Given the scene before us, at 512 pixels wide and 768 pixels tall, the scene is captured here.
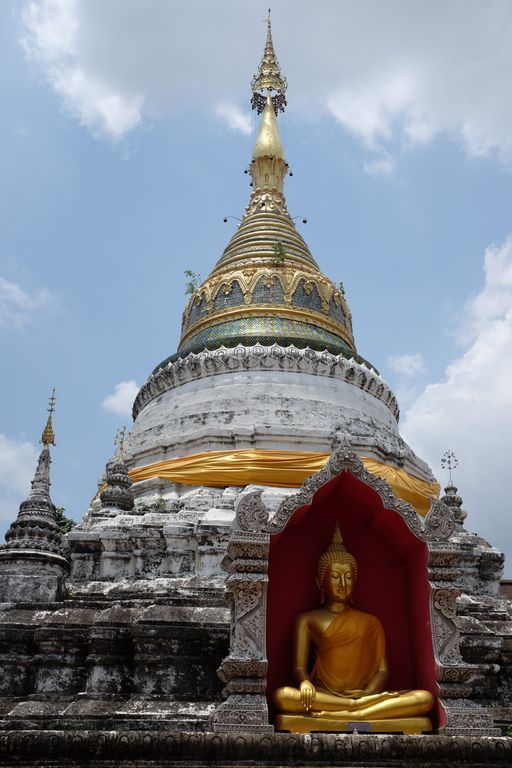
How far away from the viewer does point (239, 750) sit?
5062mm

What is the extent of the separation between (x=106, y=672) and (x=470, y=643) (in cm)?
377

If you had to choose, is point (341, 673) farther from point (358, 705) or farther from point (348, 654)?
point (358, 705)

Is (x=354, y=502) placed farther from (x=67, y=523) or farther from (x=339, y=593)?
(x=67, y=523)

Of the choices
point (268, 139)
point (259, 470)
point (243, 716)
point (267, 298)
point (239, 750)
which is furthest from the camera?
point (268, 139)

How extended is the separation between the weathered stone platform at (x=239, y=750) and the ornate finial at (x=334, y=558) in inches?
69.1

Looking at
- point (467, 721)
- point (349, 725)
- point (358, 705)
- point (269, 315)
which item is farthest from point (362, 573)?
point (269, 315)

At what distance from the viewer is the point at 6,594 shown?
9109 millimetres

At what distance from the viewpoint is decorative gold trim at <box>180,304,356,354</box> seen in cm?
1739

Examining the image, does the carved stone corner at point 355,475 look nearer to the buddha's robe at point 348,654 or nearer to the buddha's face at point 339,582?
the buddha's face at point 339,582

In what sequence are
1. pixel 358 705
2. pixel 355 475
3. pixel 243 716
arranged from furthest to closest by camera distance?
pixel 355 475 < pixel 358 705 < pixel 243 716

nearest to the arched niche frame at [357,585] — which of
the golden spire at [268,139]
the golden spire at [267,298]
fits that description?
the golden spire at [267,298]

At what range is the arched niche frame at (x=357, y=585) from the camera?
5762 millimetres

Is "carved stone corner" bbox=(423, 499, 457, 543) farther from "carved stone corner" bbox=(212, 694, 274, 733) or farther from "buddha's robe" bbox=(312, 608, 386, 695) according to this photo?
"carved stone corner" bbox=(212, 694, 274, 733)

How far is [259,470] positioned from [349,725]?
6.92 m
